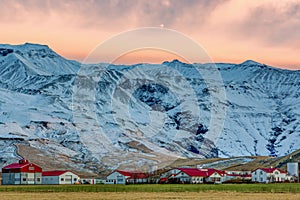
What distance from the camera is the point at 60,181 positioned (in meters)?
175

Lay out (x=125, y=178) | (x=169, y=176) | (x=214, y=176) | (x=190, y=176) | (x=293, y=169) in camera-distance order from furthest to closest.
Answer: (x=125, y=178), (x=293, y=169), (x=169, y=176), (x=214, y=176), (x=190, y=176)

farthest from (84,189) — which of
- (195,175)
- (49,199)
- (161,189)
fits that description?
(195,175)

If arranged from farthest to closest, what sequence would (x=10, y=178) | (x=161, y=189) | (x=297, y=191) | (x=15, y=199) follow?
(x=10, y=178)
(x=161, y=189)
(x=297, y=191)
(x=15, y=199)

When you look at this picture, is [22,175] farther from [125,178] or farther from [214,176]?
[214,176]

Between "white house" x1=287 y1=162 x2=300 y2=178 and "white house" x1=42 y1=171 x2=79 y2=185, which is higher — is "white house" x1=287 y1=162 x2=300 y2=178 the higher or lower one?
the higher one

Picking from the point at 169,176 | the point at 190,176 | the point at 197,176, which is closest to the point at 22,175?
the point at 169,176

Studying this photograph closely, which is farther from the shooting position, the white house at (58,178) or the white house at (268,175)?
the white house at (58,178)

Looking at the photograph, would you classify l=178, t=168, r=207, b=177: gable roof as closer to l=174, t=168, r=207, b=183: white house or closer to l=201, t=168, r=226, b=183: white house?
l=174, t=168, r=207, b=183: white house

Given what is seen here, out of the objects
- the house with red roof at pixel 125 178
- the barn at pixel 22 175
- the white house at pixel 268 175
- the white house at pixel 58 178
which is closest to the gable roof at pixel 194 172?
the house with red roof at pixel 125 178

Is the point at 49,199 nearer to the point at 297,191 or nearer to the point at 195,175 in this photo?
the point at 297,191

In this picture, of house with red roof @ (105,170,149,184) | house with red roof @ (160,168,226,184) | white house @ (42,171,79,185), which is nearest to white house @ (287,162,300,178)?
house with red roof @ (160,168,226,184)

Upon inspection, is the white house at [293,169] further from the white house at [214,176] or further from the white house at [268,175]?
the white house at [214,176]

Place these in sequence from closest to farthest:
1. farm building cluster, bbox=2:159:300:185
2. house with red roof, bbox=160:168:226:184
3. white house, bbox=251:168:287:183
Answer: white house, bbox=251:168:287:183, house with red roof, bbox=160:168:226:184, farm building cluster, bbox=2:159:300:185

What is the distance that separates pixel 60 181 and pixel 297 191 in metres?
97.5
